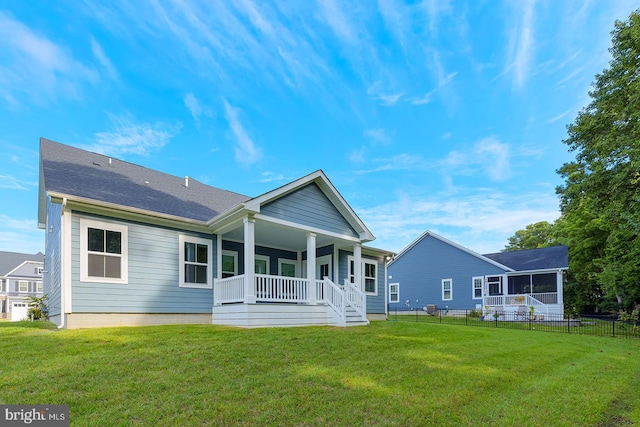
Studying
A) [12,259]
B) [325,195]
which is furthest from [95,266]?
[12,259]

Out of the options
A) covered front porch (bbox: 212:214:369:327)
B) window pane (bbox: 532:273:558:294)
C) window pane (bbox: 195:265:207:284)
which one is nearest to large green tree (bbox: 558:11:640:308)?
window pane (bbox: 532:273:558:294)

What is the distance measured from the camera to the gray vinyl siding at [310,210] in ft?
36.6

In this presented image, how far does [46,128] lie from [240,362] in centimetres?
1714

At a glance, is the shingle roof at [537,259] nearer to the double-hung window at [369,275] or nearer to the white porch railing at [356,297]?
the double-hung window at [369,275]

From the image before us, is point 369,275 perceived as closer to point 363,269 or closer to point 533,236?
point 363,269

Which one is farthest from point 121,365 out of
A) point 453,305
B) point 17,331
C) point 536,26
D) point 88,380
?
point 453,305

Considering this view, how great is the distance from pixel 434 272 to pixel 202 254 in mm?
20714

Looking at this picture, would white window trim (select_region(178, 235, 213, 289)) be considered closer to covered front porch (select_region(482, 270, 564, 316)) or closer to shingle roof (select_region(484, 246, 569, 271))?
covered front porch (select_region(482, 270, 564, 316))

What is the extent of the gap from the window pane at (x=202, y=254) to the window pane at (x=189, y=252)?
0.18 metres

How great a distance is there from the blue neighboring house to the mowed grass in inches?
639

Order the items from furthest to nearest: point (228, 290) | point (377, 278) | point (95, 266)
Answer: point (377, 278) → point (228, 290) → point (95, 266)

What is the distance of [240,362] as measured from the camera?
5711mm

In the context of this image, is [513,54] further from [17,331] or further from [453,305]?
[17,331]

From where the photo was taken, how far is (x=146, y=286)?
10.1 metres
